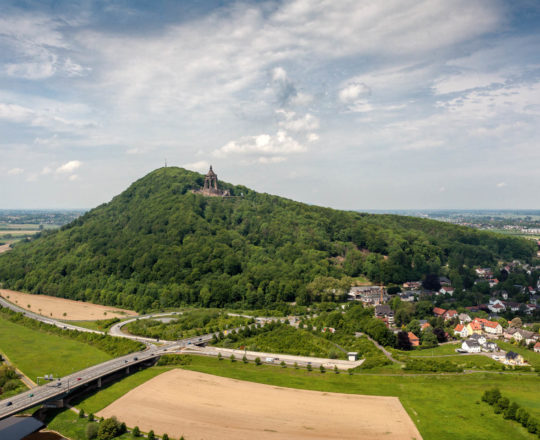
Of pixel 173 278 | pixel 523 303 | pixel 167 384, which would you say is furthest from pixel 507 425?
pixel 173 278

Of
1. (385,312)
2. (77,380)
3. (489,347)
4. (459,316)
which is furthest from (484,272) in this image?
(77,380)

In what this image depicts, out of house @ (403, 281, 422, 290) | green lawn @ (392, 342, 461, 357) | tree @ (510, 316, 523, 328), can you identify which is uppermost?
house @ (403, 281, 422, 290)

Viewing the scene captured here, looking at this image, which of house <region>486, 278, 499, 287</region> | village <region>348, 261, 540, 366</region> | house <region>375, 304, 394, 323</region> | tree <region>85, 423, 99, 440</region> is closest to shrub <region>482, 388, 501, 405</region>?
village <region>348, 261, 540, 366</region>

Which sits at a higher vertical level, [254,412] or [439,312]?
[439,312]

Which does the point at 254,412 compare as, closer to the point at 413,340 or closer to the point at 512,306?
the point at 413,340

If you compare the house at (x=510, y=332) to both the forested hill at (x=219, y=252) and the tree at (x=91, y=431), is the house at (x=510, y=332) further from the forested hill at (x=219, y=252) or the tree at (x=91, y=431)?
the tree at (x=91, y=431)

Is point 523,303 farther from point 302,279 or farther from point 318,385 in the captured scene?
point 318,385

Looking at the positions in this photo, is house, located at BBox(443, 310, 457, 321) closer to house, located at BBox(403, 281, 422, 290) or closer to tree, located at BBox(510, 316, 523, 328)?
tree, located at BBox(510, 316, 523, 328)
